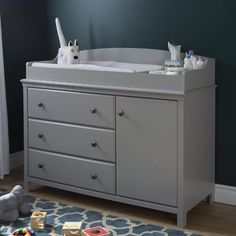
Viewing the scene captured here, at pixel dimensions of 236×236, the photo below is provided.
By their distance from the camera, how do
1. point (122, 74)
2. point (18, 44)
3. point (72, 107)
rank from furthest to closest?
point (18, 44)
point (72, 107)
point (122, 74)

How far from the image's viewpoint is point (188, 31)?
334cm

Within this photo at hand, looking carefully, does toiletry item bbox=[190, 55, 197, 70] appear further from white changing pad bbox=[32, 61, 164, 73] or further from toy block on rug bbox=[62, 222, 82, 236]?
toy block on rug bbox=[62, 222, 82, 236]

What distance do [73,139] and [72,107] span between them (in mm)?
202

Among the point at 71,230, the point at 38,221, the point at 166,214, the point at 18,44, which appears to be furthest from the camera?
the point at 18,44

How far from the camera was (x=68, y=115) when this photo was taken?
10.9ft

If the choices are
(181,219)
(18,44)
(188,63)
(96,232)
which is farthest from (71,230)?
(18,44)

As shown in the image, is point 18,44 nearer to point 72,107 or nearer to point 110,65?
point 110,65

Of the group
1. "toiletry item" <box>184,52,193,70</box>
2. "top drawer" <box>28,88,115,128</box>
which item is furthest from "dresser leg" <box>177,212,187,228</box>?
"toiletry item" <box>184,52,193,70</box>

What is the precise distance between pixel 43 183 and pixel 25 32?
124 centimetres

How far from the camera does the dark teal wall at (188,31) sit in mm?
3211

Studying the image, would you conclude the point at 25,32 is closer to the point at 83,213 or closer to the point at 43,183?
the point at 43,183

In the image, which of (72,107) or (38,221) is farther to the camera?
(72,107)

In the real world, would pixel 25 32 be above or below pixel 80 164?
above

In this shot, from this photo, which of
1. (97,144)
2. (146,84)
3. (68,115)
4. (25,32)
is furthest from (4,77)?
(146,84)
